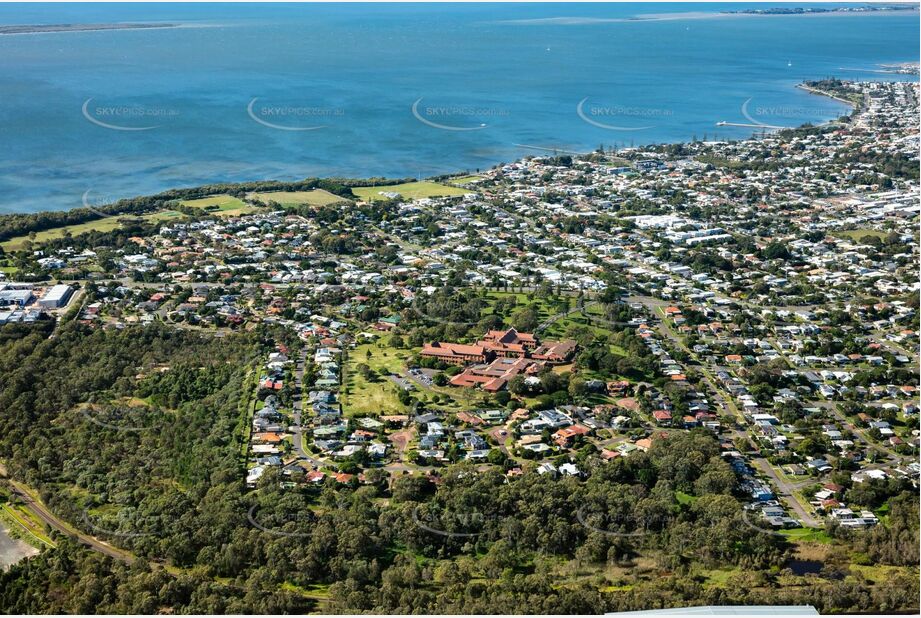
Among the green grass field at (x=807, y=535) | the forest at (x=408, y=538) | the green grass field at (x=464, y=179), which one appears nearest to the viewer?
the forest at (x=408, y=538)

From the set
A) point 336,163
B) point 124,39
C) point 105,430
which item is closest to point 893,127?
point 336,163

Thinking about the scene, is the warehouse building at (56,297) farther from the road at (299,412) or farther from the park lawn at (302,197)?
the park lawn at (302,197)

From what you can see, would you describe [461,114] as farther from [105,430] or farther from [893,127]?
[105,430]

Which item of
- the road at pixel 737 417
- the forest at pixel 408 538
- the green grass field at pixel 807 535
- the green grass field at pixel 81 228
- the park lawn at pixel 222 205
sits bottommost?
the park lawn at pixel 222 205

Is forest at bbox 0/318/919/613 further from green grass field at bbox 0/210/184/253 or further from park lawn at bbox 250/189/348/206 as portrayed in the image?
park lawn at bbox 250/189/348/206

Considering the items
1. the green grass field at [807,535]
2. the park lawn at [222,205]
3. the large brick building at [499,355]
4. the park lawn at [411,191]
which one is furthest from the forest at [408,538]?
the park lawn at [411,191]

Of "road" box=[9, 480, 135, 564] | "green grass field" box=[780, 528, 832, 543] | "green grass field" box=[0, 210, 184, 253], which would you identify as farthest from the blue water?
"green grass field" box=[780, 528, 832, 543]
